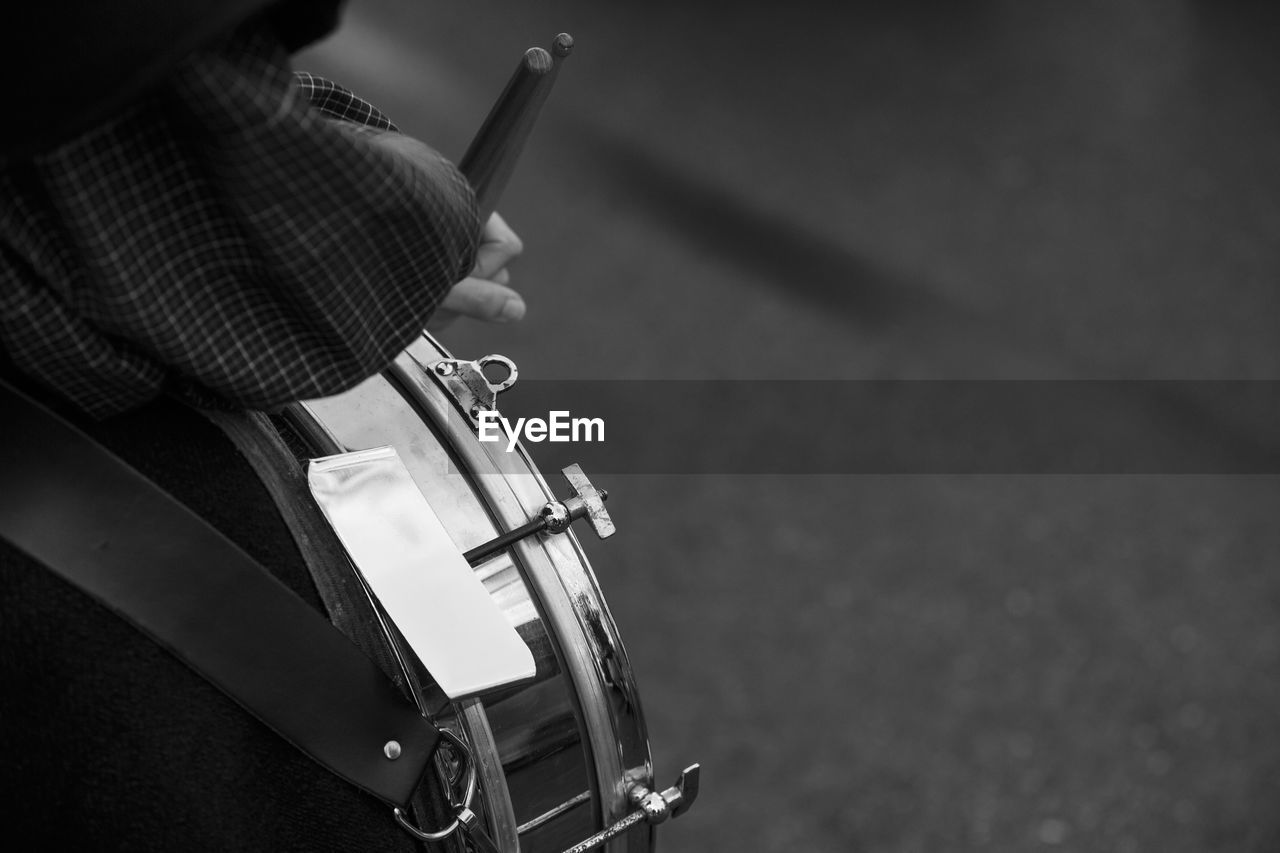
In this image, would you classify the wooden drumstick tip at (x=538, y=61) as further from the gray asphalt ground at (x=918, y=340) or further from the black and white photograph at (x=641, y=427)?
the gray asphalt ground at (x=918, y=340)

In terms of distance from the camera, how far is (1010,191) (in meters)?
3.19

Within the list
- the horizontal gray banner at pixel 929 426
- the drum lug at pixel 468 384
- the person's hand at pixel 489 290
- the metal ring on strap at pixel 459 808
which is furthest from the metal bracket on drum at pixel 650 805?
the horizontal gray banner at pixel 929 426

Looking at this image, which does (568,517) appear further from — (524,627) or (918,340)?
(918,340)

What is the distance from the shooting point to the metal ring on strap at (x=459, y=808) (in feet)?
2.28

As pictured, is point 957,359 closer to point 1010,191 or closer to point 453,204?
point 1010,191

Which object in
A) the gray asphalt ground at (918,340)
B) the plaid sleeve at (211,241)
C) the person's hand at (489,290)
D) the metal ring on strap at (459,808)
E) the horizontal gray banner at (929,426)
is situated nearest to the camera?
the plaid sleeve at (211,241)

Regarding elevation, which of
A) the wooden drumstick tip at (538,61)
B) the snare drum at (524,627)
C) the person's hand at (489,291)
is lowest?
the snare drum at (524,627)

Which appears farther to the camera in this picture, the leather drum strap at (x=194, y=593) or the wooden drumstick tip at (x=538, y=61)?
the wooden drumstick tip at (x=538, y=61)

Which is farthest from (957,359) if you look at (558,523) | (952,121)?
(558,523)

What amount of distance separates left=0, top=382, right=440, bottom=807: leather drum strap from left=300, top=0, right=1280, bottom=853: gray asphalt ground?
129cm

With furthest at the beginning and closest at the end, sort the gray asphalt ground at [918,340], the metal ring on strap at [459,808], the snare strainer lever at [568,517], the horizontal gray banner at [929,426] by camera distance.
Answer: the horizontal gray banner at [929,426]
the gray asphalt ground at [918,340]
the snare strainer lever at [568,517]
the metal ring on strap at [459,808]

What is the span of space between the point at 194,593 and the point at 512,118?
45 cm

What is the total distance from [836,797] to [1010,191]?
6.00ft

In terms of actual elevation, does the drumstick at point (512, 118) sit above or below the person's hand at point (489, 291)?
above
